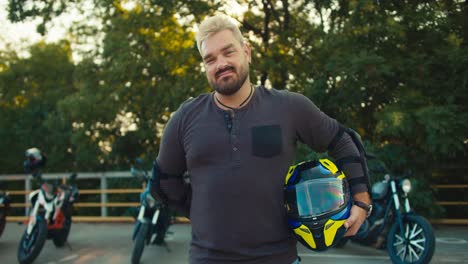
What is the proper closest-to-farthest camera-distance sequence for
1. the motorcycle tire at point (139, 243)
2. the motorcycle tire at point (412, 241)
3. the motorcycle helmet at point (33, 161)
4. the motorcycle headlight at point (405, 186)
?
1. the motorcycle tire at point (412, 241)
2. the motorcycle headlight at point (405, 186)
3. the motorcycle tire at point (139, 243)
4. the motorcycle helmet at point (33, 161)

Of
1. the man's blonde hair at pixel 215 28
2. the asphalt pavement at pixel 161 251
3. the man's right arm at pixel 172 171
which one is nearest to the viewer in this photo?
the man's blonde hair at pixel 215 28

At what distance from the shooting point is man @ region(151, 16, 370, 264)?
2.04m

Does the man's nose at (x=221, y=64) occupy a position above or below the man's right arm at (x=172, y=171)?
above

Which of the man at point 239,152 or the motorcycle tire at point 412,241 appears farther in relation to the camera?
the motorcycle tire at point 412,241

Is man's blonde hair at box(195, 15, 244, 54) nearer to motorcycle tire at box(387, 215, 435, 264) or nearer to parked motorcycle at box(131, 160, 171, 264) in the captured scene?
motorcycle tire at box(387, 215, 435, 264)

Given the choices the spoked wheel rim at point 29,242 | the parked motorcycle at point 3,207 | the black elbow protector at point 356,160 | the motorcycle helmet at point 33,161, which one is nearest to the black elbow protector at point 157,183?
the black elbow protector at point 356,160

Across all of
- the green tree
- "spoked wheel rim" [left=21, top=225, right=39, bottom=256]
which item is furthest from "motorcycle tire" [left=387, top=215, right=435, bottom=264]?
the green tree

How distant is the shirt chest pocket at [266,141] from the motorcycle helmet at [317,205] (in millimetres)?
135

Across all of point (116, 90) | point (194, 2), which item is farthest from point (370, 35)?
point (116, 90)

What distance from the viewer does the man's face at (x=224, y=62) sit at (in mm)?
2119

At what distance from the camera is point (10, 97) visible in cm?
1681

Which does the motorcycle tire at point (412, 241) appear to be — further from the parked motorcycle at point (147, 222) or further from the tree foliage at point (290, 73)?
the parked motorcycle at point (147, 222)

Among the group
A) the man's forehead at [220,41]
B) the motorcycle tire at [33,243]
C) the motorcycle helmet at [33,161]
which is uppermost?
the man's forehead at [220,41]

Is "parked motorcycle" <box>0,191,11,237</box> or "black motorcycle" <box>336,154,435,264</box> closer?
"black motorcycle" <box>336,154,435,264</box>
